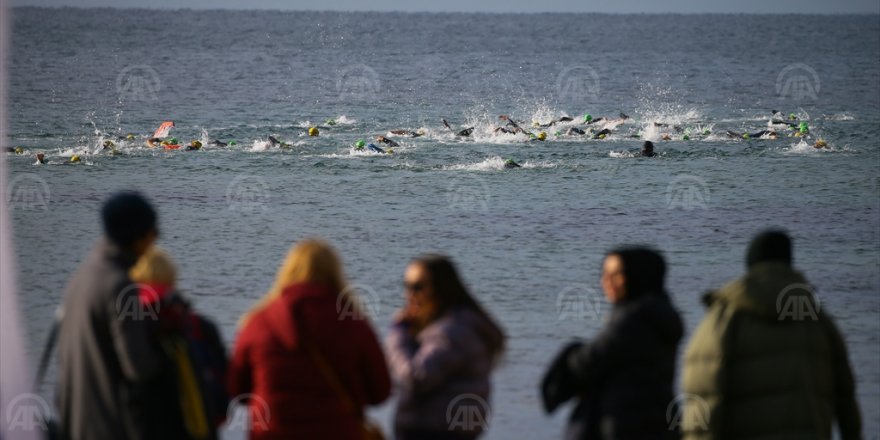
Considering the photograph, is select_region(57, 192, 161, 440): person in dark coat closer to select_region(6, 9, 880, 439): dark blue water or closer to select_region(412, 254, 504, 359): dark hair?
select_region(412, 254, 504, 359): dark hair

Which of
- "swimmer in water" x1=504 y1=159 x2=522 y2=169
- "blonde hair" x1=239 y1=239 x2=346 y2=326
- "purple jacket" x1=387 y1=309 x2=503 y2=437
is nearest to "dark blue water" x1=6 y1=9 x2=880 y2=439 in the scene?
"swimmer in water" x1=504 y1=159 x2=522 y2=169

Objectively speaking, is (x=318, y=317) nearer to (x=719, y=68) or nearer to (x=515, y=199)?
(x=515, y=199)

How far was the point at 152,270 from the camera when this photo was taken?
5.91 meters

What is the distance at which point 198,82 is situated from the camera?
6022cm

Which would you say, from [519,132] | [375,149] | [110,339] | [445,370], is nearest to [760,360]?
[445,370]

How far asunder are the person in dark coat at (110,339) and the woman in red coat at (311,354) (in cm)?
48

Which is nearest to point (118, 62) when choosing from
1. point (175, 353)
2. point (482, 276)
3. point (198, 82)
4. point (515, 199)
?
point (198, 82)

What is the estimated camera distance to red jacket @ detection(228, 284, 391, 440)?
5715 millimetres

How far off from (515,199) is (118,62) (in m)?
55.7

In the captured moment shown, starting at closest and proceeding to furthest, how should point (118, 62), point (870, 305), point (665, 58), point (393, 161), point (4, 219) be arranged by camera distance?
point (870, 305), point (4, 219), point (393, 161), point (118, 62), point (665, 58)

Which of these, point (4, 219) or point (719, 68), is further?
point (719, 68)

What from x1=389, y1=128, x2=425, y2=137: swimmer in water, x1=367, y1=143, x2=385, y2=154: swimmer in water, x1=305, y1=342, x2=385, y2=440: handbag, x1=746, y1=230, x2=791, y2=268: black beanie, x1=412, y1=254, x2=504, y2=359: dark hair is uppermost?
x1=746, y1=230, x2=791, y2=268: black beanie

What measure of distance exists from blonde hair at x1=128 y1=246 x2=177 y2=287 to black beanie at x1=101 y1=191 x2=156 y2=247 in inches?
7.2

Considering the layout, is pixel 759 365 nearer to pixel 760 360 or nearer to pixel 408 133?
pixel 760 360
